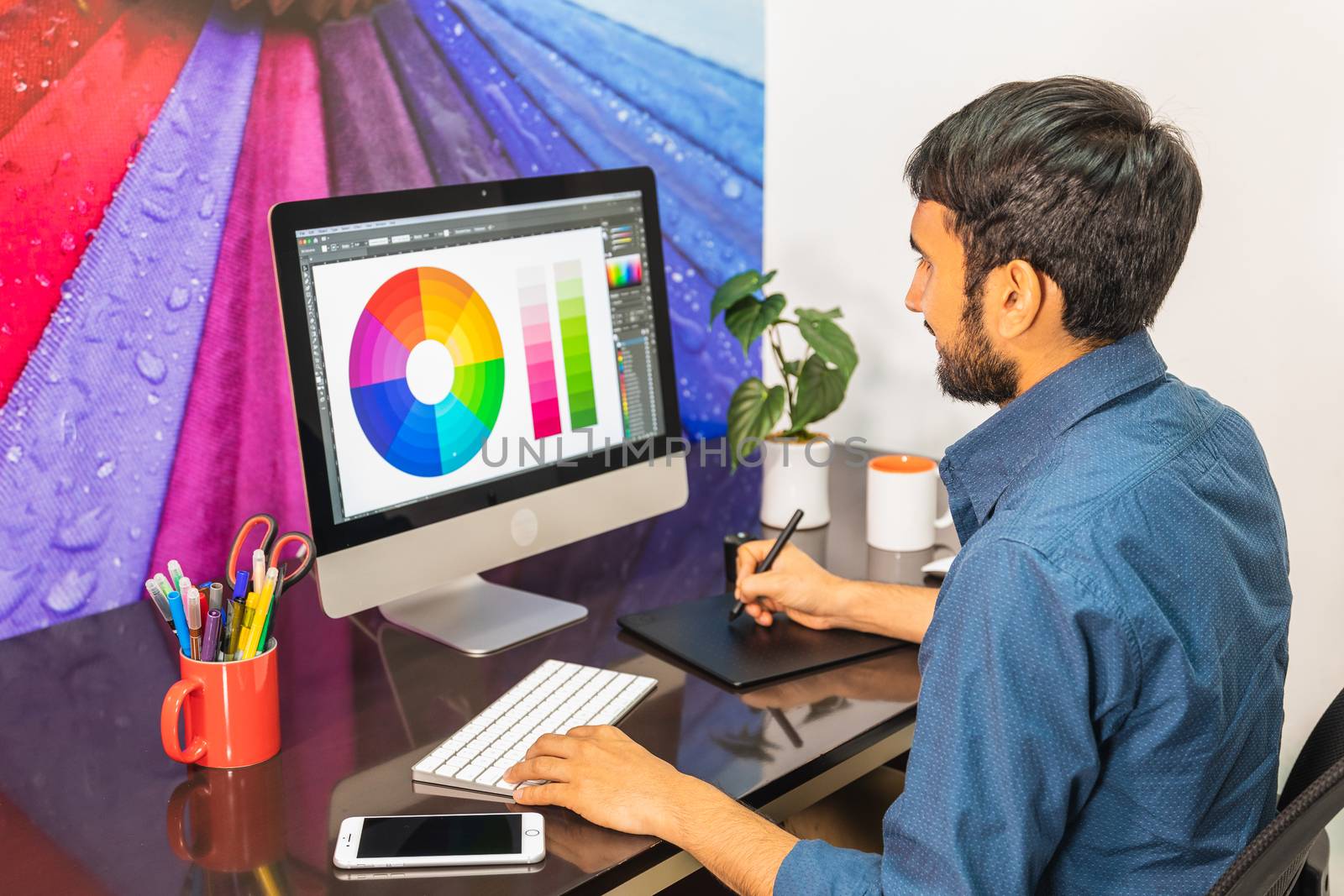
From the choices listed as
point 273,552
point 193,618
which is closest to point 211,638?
point 193,618

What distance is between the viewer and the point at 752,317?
1.72m

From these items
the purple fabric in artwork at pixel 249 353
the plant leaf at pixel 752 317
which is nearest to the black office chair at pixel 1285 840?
the plant leaf at pixel 752 317

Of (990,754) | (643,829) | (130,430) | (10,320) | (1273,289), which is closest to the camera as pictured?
(990,754)

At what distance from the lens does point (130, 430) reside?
4.75 feet

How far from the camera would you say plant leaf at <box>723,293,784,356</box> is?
171 cm

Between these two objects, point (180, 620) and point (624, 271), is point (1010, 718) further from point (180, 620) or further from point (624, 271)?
point (624, 271)

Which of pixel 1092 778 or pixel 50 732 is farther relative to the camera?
pixel 50 732

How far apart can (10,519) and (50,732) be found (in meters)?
0.31

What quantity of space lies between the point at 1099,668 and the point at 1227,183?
105cm

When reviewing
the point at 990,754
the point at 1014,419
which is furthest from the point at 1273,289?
the point at 990,754

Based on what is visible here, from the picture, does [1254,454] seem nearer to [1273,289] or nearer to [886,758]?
[886,758]

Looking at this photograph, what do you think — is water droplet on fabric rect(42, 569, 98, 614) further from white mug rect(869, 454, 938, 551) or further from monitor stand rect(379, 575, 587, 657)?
white mug rect(869, 454, 938, 551)

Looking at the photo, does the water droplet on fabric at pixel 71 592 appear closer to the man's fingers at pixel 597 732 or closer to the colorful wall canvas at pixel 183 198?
the colorful wall canvas at pixel 183 198

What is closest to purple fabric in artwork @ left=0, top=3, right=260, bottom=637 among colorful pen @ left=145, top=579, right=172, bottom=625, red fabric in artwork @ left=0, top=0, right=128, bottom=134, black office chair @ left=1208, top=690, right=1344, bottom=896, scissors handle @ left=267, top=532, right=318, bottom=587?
red fabric in artwork @ left=0, top=0, right=128, bottom=134
